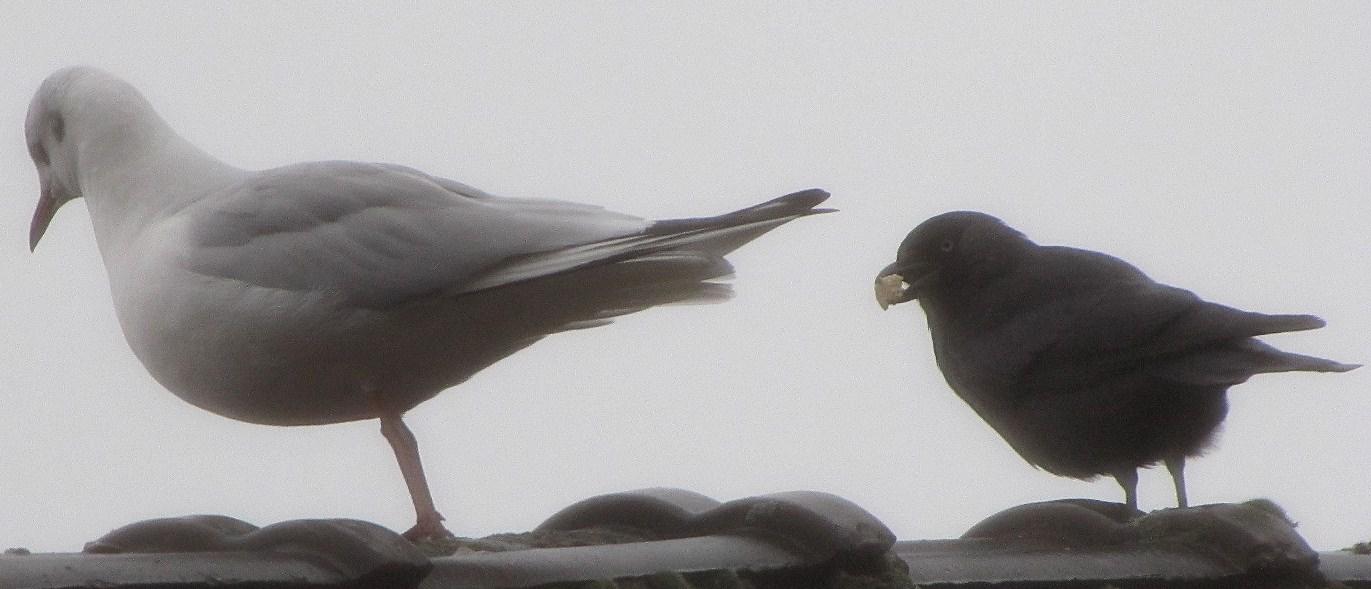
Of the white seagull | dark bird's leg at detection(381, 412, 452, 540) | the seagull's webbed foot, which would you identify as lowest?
the seagull's webbed foot

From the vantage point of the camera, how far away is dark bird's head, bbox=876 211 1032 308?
605 cm

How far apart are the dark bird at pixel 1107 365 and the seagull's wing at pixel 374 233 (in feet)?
5.77

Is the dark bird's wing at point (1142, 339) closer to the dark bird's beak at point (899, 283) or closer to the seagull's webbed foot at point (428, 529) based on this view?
the dark bird's beak at point (899, 283)

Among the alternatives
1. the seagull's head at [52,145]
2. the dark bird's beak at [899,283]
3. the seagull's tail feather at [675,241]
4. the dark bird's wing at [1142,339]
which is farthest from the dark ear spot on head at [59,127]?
the dark bird's wing at [1142,339]

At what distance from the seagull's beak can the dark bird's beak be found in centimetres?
267

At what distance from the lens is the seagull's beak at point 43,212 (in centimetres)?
518

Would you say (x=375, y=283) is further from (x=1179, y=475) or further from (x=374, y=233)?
(x=1179, y=475)

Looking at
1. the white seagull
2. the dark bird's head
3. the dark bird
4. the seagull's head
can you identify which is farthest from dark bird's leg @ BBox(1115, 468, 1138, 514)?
the seagull's head

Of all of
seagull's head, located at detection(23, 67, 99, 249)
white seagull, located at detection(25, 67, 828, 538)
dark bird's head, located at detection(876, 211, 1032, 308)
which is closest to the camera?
white seagull, located at detection(25, 67, 828, 538)

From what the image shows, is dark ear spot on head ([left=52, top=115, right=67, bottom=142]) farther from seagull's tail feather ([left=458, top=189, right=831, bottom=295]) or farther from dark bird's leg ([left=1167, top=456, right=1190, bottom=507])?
dark bird's leg ([left=1167, top=456, right=1190, bottom=507])

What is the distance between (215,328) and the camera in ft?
13.4

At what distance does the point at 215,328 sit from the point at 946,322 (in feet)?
8.86

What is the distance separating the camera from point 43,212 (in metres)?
5.21

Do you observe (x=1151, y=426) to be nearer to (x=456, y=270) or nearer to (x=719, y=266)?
(x=719, y=266)
